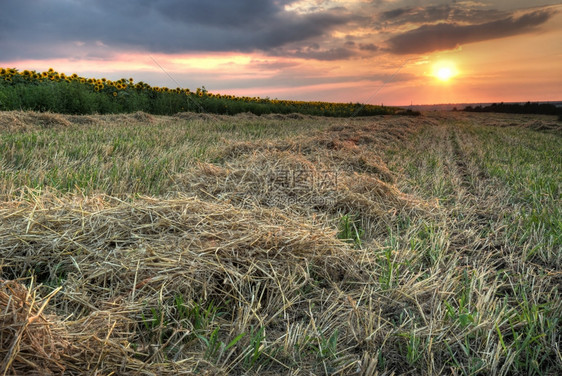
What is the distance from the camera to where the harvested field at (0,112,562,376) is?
4.91 feet

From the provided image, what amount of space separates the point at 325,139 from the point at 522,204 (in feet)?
10.3

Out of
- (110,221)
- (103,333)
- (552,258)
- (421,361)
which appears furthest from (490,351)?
(110,221)

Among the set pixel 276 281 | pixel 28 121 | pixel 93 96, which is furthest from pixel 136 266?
pixel 93 96

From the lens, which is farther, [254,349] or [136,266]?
[136,266]

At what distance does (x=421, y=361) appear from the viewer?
5.07ft

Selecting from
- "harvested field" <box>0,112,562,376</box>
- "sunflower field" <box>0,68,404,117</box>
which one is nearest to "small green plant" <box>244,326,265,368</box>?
"harvested field" <box>0,112,562,376</box>

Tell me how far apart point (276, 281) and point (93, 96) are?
11540mm

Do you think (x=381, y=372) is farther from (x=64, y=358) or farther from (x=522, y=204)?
(x=522, y=204)

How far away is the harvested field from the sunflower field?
324 inches

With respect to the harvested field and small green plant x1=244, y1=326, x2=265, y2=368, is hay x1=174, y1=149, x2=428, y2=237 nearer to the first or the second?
the harvested field

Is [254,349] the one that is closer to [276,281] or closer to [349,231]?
[276,281]

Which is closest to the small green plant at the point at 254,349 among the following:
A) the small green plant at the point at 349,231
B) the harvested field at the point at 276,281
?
the harvested field at the point at 276,281

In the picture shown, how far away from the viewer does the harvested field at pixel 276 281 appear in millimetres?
1497

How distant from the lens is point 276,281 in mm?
1979
